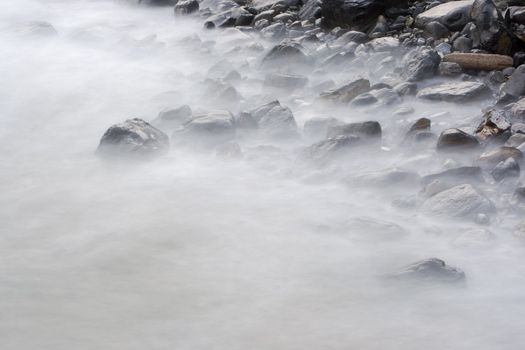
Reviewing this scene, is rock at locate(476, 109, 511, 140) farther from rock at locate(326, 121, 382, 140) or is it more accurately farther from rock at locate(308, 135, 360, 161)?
rock at locate(308, 135, 360, 161)

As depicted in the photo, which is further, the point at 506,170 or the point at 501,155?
the point at 501,155

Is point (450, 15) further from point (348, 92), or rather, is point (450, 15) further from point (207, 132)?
point (207, 132)

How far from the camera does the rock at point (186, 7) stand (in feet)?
31.3

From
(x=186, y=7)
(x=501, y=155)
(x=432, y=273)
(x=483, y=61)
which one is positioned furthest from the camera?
(x=186, y=7)

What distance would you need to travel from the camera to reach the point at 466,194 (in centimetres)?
466

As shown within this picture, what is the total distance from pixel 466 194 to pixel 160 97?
321 cm

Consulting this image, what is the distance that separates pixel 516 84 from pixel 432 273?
9.16 feet

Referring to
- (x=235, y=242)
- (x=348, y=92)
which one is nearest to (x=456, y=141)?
(x=348, y=92)

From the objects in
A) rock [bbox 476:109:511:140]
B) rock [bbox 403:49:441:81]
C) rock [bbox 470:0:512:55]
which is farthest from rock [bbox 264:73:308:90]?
rock [bbox 476:109:511:140]

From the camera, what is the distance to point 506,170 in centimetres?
499

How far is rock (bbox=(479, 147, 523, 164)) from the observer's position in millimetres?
5176

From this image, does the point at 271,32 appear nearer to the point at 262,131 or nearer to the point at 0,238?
the point at 262,131

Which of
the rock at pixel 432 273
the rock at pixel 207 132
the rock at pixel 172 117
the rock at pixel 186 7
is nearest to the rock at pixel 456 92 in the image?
the rock at pixel 207 132

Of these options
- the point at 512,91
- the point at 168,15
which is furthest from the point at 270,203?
the point at 168,15
